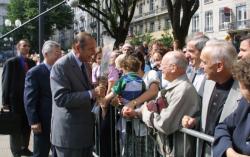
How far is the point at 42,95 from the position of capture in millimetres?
6289

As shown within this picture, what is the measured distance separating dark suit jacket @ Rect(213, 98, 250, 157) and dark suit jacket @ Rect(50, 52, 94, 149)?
1908mm

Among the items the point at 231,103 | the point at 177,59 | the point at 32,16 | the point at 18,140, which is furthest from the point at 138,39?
the point at 32,16

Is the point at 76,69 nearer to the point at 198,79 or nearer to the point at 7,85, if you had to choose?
the point at 198,79

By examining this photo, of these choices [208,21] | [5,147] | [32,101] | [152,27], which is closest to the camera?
[32,101]

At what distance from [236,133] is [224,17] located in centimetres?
5503

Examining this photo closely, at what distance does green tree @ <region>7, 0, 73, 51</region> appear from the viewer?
3120 inches

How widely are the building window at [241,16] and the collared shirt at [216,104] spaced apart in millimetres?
51637

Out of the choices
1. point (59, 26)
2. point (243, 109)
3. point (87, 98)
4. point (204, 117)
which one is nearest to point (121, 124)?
point (87, 98)

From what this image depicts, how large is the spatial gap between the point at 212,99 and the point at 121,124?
5.92 ft

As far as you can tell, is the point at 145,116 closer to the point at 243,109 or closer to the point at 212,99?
the point at 212,99

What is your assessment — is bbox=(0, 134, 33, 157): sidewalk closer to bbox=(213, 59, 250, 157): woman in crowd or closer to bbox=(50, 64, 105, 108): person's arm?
bbox=(50, 64, 105, 108): person's arm

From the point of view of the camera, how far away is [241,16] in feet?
180

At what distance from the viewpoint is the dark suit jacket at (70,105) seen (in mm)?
4820

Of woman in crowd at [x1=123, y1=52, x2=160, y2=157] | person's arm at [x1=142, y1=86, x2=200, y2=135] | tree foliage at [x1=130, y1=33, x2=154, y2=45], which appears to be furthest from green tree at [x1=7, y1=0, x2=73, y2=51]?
person's arm at [x1=142, y1=86, x2=200, y2=135]
